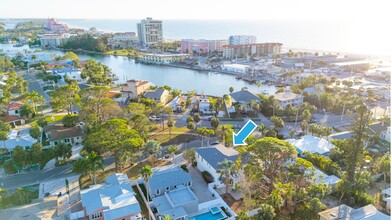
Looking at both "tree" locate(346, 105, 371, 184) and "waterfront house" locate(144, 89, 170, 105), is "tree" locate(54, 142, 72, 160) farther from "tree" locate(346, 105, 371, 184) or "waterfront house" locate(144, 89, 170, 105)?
"tree" locate(346, 105, 371, 184)

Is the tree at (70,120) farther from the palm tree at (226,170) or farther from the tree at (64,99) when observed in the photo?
the palm tree at (226,170)

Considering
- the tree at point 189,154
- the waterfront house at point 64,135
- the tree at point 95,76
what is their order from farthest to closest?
the tree at point 95,76 < the waterfront house at point 64,135 < the tree at point 189,154

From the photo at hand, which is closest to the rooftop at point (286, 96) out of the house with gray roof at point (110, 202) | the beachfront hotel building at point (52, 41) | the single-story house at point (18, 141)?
the house with gray roof at point (110, 202)

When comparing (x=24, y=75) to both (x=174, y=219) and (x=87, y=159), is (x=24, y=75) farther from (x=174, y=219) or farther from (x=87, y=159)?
(x=174, y=219)

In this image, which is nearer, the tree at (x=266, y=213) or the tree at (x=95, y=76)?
the tree at (x=266, y=213)

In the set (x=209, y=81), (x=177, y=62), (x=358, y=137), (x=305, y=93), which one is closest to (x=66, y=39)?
(x=177, y=62)

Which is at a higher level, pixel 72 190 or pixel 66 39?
pixel 66 39

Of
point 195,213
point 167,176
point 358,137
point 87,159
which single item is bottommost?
point 195,213

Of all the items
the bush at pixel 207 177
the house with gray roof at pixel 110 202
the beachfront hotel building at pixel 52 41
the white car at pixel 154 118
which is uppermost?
the beachfront hotel building at pixel 52 41
